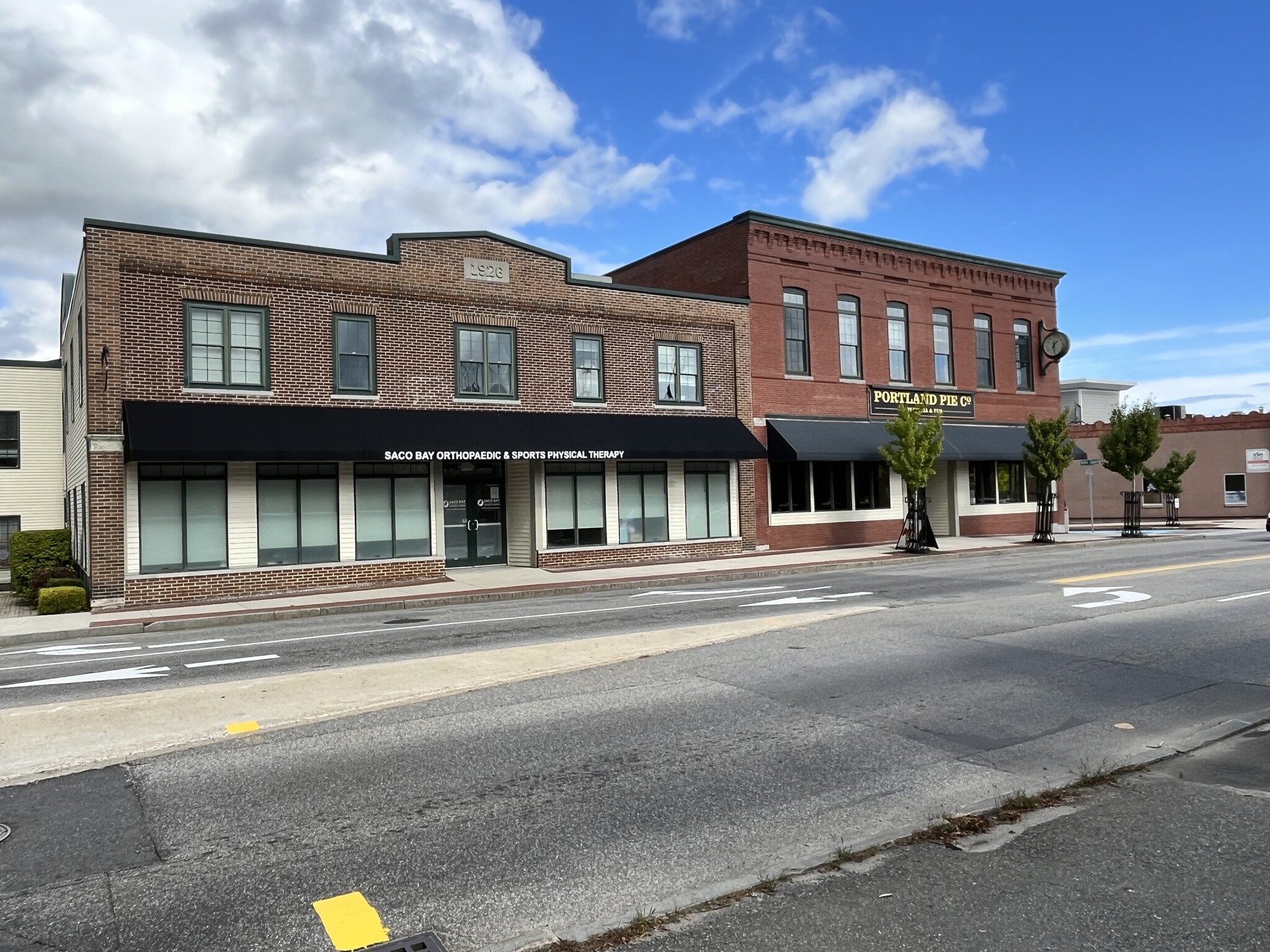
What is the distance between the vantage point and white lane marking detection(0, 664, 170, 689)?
10.2 m

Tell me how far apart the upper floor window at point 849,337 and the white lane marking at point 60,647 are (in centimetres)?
2100

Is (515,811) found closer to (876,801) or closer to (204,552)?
(876,801)

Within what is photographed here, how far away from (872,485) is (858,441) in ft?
7.11

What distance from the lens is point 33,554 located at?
72.0 feet

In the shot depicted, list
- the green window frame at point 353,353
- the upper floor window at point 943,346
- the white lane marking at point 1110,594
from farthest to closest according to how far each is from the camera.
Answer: the upper floor window at point 943,346 < the green window frame at point 353,353 < the white lane marking at point 1110,594

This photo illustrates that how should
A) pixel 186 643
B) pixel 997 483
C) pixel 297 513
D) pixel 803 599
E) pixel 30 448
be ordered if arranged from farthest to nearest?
pixel 997 483 → pixel 30 448 → pixel 297 513 → pixel 803 599 → pixel 186 643

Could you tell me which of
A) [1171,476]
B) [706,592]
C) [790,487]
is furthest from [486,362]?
[1171,476]

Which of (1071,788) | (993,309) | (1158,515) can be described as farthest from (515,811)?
(1158,515)

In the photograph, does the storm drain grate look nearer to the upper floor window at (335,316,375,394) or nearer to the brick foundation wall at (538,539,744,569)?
the upper floor window at (335,316,375,394)

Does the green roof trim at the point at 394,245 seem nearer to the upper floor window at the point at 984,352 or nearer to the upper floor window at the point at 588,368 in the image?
the upper floor window at the point at 588,368

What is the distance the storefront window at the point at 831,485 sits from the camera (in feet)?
90.6

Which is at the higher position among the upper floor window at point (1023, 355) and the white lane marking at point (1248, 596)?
the upper floor window at point (1023, 355)

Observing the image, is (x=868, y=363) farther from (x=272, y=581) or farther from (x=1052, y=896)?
(x=1052, y=896)

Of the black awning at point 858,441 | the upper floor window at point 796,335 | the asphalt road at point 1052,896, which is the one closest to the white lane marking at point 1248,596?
the asphalt road at point 1052,896
